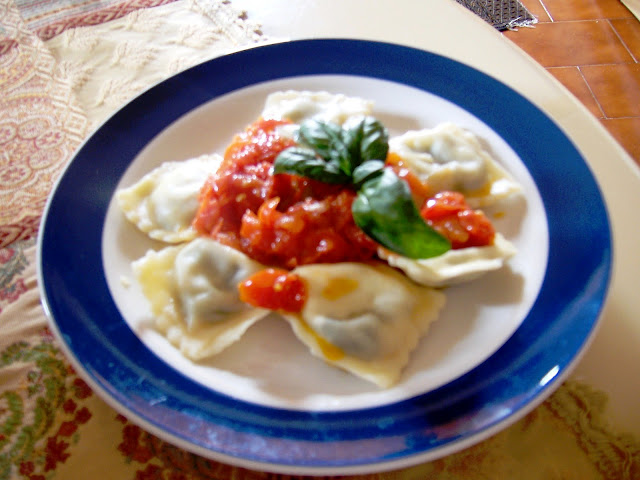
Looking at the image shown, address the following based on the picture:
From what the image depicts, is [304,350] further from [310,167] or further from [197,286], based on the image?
[310,167]

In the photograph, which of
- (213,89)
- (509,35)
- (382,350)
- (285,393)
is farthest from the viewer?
(509,35)

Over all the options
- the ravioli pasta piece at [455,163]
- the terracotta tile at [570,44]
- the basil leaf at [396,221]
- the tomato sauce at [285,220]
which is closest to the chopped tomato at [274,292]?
the tomato sauce at [285,220]

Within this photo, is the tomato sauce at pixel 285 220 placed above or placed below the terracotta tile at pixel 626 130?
above

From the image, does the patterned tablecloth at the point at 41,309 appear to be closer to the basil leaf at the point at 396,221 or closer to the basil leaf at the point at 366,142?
the basil leaf at the point at 396,221

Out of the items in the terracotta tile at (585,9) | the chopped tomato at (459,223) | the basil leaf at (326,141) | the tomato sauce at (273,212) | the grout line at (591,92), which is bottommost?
the grout line at (591,92)

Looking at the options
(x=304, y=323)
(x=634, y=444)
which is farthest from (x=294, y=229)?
(x=634, y=444)

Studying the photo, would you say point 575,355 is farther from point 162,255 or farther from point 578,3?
point 578,3

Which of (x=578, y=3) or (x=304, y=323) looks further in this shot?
(x=578, y=3)
